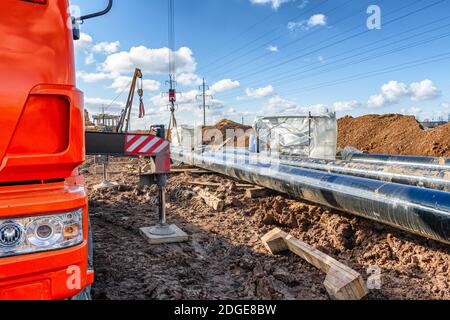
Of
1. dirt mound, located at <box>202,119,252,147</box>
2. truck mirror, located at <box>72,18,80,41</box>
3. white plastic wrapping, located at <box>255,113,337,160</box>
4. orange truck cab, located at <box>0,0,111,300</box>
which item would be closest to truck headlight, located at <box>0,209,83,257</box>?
orange truck cab, located at <box>0,0,111,300</box>

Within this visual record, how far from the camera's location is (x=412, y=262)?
386cm

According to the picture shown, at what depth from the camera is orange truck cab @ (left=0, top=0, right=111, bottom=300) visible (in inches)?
64.8

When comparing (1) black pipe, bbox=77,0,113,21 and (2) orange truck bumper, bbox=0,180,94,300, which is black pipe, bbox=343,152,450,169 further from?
(2) orange truck bumper, bbox=0,180,94,300

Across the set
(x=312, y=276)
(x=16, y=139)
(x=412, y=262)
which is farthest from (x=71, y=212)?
(x=412, y=262)

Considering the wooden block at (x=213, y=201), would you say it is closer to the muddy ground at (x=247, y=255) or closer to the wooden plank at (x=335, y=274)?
the muddy ground at (x=247, y=255)

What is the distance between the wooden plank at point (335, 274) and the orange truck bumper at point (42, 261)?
2266 millimetres

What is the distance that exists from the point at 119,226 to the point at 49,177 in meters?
3.49

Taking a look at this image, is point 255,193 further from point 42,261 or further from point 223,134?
point 223,134

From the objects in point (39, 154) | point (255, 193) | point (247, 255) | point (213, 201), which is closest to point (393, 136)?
point (255, 193)

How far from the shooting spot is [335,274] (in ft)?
10.4

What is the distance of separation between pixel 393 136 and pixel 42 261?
19.0 metres

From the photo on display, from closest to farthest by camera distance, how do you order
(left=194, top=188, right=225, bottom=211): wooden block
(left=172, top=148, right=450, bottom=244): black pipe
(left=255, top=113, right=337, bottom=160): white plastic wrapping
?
(left=172, top=148, right=450, bottom=244): black pipe → (left=194, top=188, right=225, bottom=211): wooden block → (left=255, top=113, right=337, bottom=160): white plastic wrapping

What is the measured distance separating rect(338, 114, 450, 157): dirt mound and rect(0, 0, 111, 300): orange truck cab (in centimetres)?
1481

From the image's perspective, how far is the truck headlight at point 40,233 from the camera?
1.62 m
